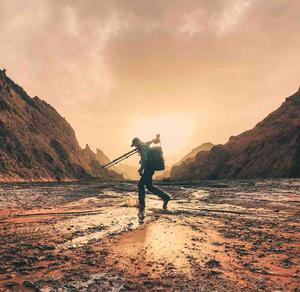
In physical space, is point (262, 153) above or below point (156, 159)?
above

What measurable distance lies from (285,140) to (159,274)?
2265 inches

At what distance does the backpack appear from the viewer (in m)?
8.90

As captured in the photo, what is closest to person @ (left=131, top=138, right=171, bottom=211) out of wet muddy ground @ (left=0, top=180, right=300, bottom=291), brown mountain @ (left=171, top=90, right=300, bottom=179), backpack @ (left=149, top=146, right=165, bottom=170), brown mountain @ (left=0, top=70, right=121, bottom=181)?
backpack @ (left=149, top=146, right=165, bottom=170)

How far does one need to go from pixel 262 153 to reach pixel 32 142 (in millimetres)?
47200

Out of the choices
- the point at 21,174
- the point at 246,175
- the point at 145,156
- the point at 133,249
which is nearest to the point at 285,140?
the point at 246,175

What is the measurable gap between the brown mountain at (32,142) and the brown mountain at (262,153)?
30003mm

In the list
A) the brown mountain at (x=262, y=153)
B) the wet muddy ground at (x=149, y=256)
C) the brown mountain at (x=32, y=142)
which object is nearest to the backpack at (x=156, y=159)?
the wet muddy ground at (x=149, y=256)

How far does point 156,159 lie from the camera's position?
352 inches

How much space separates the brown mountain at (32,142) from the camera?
192ft

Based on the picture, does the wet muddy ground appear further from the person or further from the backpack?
the backpack

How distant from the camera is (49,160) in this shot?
229 ft

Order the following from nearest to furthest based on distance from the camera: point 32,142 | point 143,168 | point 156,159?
point 143,168 < point 156,159 < point 32,142

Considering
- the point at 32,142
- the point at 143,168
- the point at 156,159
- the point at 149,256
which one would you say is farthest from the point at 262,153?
the point at 149,256

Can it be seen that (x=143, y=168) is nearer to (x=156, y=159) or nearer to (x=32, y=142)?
(x=156, y=159)
